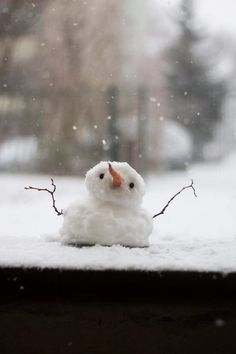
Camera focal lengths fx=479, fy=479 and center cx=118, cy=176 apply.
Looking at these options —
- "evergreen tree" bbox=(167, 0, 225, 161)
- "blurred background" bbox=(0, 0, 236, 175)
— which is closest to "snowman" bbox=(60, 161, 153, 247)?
"blurred background" bbox=(0, 0, 236, 175)

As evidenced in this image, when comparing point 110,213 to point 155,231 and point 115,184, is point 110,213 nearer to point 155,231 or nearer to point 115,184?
point 115,184

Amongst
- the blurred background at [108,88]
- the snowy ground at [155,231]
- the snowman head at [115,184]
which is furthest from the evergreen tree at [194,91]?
the snowman head at [115,184]

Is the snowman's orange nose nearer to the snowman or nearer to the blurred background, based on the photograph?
the snowman

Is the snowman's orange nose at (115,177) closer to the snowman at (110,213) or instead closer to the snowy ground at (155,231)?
the snowman at (110,213)

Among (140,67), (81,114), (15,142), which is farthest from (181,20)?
(15,142)

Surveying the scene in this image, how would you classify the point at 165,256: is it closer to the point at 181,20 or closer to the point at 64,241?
the point at 64,241

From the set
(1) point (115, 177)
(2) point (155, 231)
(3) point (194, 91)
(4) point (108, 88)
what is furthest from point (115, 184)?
(3) point (194, 91)

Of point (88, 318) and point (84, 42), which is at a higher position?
point (84, 42)

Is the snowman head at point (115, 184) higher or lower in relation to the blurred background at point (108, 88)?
lower
